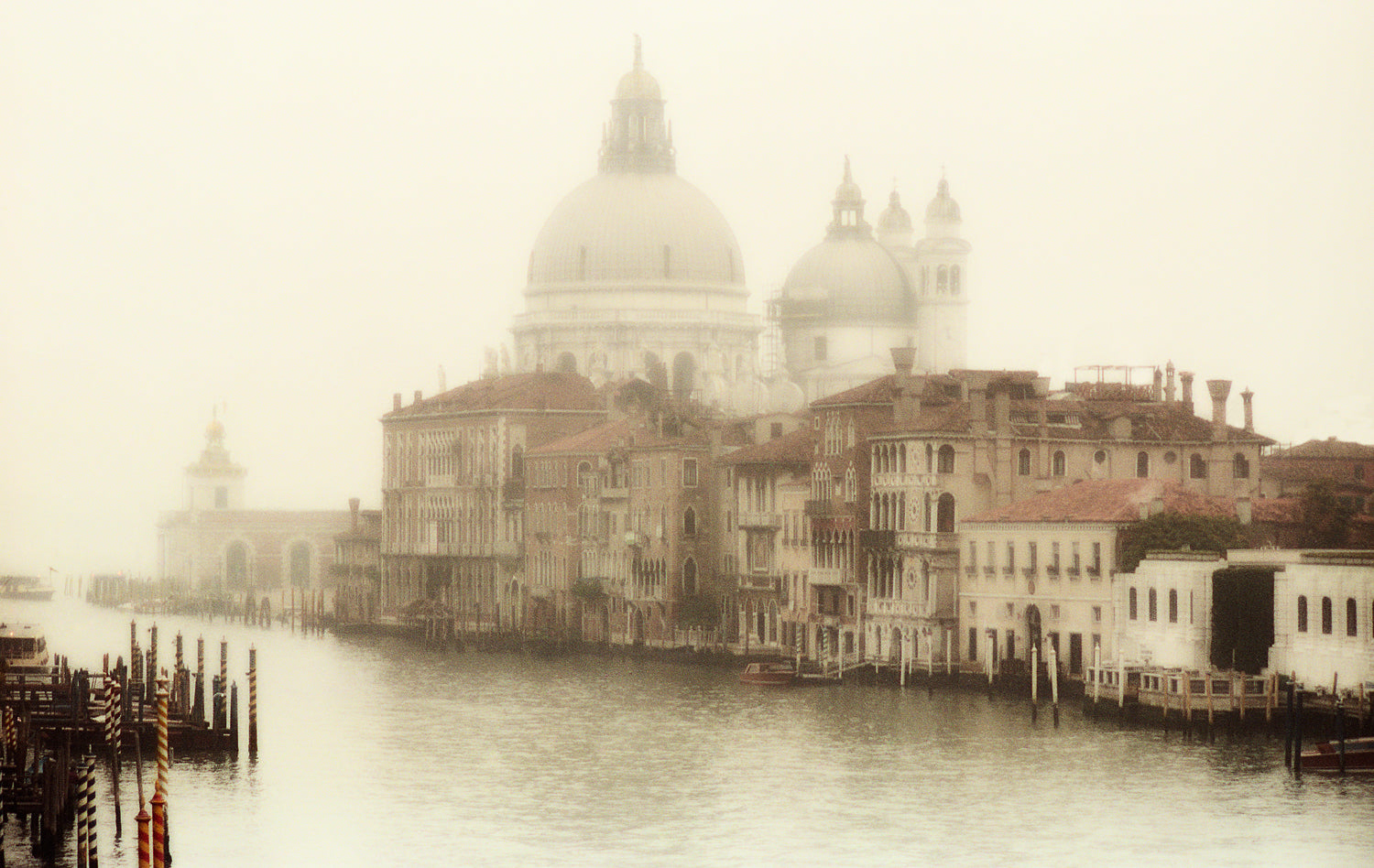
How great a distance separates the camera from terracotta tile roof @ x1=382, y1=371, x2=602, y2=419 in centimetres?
7631

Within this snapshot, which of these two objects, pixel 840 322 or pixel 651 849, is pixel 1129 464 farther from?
pixel 840 322

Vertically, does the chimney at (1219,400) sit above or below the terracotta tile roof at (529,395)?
below

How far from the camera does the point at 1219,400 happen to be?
53.2 metres

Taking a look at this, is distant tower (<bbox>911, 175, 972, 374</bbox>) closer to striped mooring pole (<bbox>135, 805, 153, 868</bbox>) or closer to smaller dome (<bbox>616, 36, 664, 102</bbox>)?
smaller dome (<bbox>616, 36, 664, 102</bbox>)

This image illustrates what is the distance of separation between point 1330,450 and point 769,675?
1246 cm

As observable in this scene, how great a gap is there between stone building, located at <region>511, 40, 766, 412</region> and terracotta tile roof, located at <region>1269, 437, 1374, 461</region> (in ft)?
95.0

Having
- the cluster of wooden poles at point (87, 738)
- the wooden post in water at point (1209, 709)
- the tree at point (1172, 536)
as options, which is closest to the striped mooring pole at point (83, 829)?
the cluster of wooden poles at point (87, 738)

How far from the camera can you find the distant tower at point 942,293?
84.4m

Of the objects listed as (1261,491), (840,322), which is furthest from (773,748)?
(840,322)

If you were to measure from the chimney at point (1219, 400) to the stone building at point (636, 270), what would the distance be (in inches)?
1351

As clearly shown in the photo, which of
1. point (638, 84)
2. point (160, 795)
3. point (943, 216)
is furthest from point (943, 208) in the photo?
point (160, 795)

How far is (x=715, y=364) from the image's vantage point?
8875 cm

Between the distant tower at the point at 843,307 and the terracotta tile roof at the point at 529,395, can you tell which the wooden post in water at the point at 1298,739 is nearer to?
the terracotta tile roof at the point at 529,395

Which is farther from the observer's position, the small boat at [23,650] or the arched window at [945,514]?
the arched window at [945,514]
